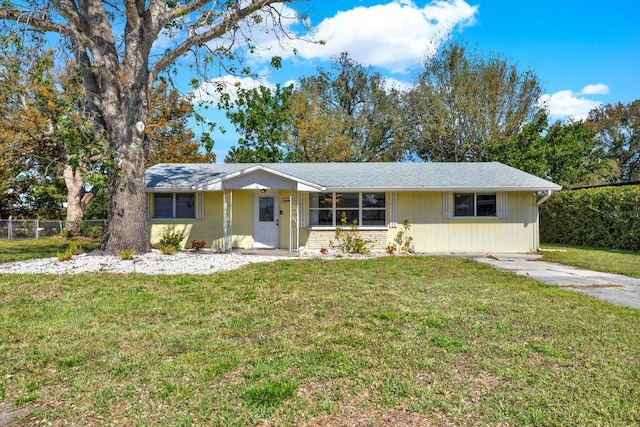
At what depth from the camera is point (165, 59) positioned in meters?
12.3

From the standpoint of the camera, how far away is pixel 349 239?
1378cm

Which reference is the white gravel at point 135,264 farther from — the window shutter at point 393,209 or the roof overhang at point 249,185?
the window shutter at point 393,209

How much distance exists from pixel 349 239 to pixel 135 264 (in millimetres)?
6651

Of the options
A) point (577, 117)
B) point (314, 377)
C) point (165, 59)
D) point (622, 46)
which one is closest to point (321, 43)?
point (165, 59)

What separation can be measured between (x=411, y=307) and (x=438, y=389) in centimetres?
271

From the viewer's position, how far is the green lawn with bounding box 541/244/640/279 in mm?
9703

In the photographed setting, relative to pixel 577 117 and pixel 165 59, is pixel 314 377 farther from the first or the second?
pixel 577 117

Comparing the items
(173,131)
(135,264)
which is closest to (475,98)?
(173,131)

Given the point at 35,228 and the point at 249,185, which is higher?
the point at 249,185

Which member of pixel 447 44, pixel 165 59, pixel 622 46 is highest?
pixel 447 44

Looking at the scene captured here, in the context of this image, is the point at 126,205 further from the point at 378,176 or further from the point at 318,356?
the point at 318,356

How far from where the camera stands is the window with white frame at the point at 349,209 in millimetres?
14328

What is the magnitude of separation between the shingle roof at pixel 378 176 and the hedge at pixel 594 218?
2732 mm

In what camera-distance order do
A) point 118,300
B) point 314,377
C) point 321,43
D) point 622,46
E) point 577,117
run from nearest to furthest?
point 314,377, point 118,300, point 321,43, point 622,46, point 577,117
